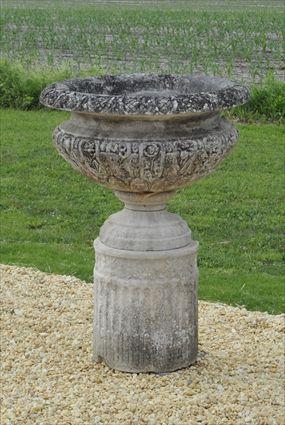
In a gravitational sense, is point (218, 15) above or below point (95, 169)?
below

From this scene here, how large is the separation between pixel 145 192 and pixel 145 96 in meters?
0.58

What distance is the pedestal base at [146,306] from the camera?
5.57 meters

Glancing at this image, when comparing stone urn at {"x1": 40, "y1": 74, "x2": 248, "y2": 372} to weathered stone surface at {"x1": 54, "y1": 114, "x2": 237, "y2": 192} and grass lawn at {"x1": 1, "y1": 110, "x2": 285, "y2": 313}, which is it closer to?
weathered stone surface at {"x1": 54, "y1": 114, "x2": 237, "y2": 192}

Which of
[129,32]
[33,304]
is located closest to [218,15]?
[129,32]

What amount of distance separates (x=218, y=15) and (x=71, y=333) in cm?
2489

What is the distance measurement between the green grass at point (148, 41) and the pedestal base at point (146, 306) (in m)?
11.3

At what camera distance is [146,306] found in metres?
5.57

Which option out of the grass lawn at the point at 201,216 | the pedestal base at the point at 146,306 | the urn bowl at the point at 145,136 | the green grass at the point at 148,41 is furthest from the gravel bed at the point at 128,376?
the green grass at the point at 148,41

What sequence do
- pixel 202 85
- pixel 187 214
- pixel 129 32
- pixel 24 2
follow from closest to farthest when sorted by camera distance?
1. pixel 202 85
2. pixel 187 214
3. pixel 129 32
4. pixel 24 2

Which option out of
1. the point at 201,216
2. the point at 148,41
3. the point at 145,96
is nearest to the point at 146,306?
the point at 145,96

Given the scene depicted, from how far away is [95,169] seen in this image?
5.36 meters

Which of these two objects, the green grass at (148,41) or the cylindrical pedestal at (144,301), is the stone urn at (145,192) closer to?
the cylindrical pedestal at (144,301)

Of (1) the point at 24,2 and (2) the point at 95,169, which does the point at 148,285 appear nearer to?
(2) the point at 95,169

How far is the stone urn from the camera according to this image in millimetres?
5184
